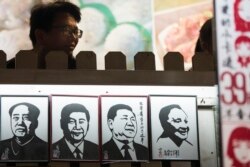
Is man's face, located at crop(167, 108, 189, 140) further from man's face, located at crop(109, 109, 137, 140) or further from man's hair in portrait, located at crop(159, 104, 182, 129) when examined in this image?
man's face, located at crop(109, 109, 137, 140)

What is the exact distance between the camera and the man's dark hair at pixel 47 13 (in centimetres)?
314

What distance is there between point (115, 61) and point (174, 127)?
0.43 meters

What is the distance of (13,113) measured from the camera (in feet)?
7.37

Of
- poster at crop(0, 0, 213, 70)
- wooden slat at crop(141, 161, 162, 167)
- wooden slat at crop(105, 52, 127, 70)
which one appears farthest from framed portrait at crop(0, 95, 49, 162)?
poster at crop(0, 0, 213, 70)

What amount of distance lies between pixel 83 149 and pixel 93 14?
160cm

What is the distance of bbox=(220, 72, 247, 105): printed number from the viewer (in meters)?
1.71

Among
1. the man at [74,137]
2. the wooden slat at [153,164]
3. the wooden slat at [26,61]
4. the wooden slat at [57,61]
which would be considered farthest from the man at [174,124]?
the wooden slat at [26,61]

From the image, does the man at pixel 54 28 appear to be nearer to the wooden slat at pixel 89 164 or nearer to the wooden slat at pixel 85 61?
the wooden slat at pixel 85 61

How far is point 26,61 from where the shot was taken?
6.96 ft

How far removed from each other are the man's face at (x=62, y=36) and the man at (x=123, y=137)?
59 centimetres

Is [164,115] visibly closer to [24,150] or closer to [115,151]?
[115,151]

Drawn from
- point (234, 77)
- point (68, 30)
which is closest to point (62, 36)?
point (68, 30)

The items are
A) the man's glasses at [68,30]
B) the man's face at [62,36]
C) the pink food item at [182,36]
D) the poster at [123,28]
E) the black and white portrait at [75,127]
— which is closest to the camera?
the black and white portrait at [75,127]

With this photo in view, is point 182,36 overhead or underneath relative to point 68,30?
overhead
